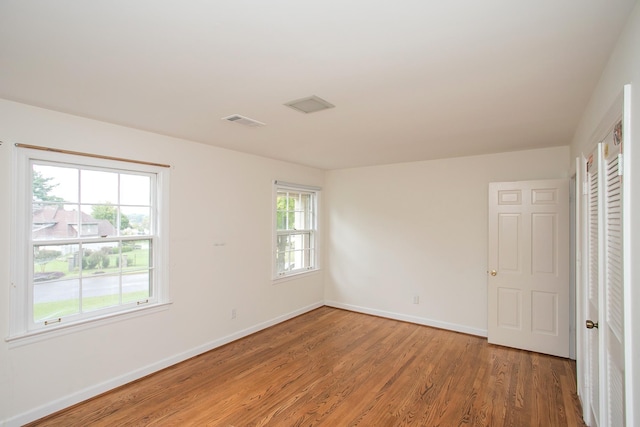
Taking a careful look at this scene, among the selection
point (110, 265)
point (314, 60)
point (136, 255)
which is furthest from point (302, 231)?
point (314, 60)

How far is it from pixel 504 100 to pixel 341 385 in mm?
2847

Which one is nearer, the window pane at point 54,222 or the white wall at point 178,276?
the white wall at point 178,276

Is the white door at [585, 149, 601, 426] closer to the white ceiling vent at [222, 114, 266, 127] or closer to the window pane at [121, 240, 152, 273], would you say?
the white ceiling vent at [222, 114, 266, 127]

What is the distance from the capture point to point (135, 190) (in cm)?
322

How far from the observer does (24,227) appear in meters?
2.48

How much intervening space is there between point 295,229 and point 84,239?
3043mm

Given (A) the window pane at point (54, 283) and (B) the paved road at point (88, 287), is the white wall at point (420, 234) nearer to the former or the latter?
(B) the paved road at point (88, 287)

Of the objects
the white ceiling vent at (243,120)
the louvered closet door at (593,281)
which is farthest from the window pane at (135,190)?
the louvered closet door at (593,281)

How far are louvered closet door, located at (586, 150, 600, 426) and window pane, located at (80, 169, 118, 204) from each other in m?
3.91

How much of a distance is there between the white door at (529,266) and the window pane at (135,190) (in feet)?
13.4

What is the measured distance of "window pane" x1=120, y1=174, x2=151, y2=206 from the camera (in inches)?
123

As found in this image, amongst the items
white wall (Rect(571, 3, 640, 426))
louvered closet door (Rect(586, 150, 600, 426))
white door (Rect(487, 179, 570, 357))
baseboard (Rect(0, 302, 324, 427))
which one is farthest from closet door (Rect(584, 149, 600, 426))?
baseboard (Rect(0, 302, 324, 427))

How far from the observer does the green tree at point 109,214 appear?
2.92m

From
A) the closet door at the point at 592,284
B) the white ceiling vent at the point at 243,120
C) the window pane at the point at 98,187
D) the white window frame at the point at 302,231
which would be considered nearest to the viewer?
the closet door at the point at 592,284
